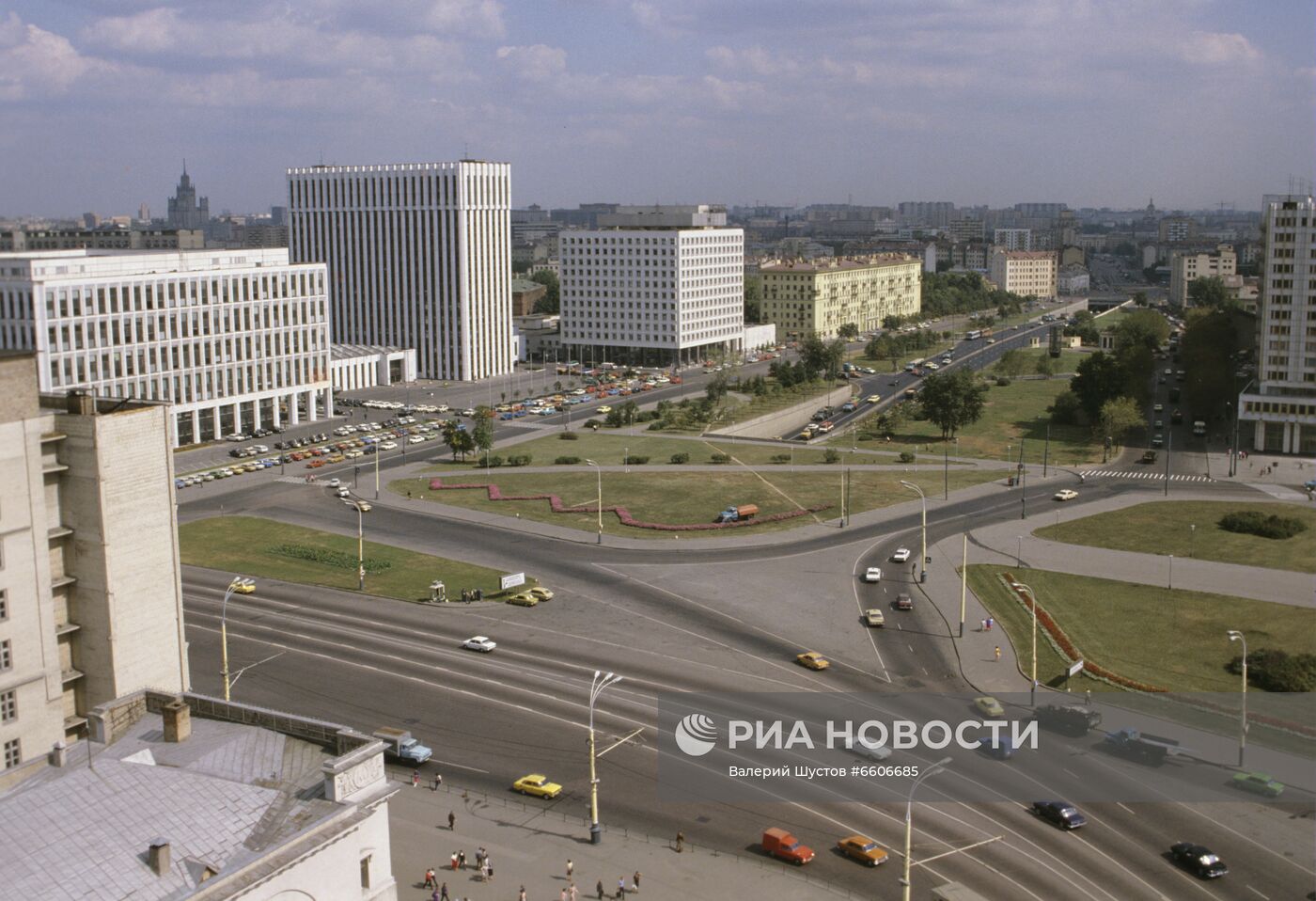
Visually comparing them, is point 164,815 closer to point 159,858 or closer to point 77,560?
point 159,858

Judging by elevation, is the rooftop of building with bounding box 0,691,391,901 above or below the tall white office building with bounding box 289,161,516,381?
below

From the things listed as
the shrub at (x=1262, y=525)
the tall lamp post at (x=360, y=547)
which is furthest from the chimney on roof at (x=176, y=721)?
the shrub at (x=1262, y=525)

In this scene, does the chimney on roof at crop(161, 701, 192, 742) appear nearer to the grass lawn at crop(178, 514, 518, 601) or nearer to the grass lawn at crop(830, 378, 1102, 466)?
the grass lawn at crop(178, 514, 518, 601)

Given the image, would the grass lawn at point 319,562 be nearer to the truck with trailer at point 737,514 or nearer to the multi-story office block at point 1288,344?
the truck with trailer at point 737,514

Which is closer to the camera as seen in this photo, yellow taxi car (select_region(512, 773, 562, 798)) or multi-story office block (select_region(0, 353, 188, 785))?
multi-story office block (select_region(0, 353, 188, 785))

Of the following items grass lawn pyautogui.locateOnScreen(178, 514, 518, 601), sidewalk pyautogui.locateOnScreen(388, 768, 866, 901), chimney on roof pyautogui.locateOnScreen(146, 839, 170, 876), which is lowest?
sidewalk pyautogui.locateOnScreen(388, 768, 866, 901)

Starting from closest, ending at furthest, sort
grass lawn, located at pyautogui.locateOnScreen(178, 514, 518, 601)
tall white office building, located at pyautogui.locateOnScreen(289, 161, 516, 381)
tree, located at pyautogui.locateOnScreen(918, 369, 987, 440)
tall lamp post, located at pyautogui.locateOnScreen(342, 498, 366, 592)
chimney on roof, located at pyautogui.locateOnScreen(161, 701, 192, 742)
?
chimney on roof, located at pyautogui.locateOnScreen(161, 701, 192, 742) → tall lamp post, located at pyautogui.locateOnScreen(342, 498, 366, 592) → grass lawn, located at pyautogui.locateOnScreen(178, 514, 518, 601) → tree, located at pyautogui.locateOnScreen(918, 369, 987, 440) → tall white office building, located at pyautogui.locateOnScreen(289, 161, 516, 381)

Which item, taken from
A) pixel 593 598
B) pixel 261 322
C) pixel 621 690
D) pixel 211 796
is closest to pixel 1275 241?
pixel 593 598

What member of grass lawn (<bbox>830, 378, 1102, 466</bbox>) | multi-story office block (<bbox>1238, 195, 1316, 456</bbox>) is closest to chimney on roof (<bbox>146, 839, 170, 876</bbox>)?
grass lawn (<bbox>830, 378, 1102, 466</bbox>)
